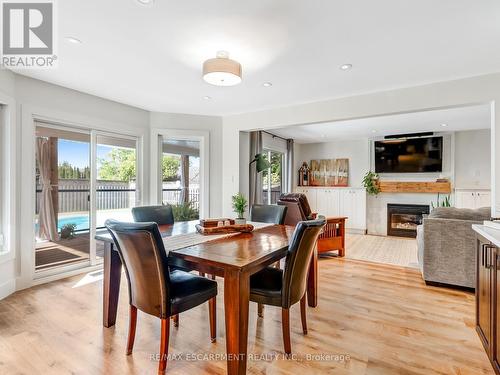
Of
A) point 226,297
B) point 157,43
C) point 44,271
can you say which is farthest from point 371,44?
point 44,271

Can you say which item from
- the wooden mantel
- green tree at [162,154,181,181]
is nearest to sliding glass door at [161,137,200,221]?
green tree at [162,154,181,181]

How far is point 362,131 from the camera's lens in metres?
5.95

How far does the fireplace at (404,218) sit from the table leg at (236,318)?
5913mm

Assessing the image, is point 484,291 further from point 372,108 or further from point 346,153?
point 346,153

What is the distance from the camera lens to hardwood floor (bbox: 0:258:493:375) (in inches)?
70.3

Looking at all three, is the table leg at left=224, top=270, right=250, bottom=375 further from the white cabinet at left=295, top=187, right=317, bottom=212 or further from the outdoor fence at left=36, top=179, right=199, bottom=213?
the white cabinet at left=295, top=187, right=317, bottom=212

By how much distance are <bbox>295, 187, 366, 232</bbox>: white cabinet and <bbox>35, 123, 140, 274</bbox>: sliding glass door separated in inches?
181

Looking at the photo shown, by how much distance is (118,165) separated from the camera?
4.12 metres

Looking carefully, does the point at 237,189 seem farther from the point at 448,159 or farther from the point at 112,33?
the point at 448,159

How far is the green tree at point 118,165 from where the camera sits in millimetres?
3943

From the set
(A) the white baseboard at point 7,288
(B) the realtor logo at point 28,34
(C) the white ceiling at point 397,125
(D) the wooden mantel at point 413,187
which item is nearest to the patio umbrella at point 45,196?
(A) the white baseboard at point 7,288

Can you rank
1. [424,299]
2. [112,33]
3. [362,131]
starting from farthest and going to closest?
[362,131] < [424,299] < [112,33]

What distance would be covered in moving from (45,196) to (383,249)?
212 inches

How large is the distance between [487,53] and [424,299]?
2.42 meters
